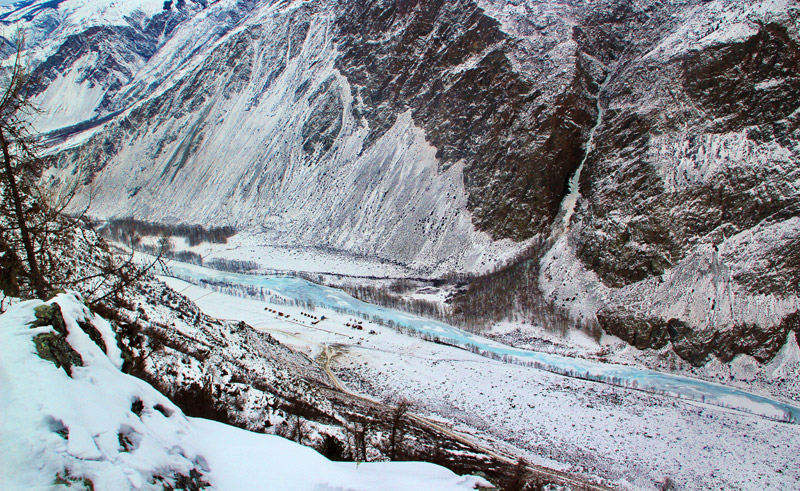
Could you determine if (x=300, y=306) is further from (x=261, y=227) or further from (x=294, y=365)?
(x=261, y=227)

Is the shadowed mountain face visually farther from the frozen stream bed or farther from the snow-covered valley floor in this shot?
the snow-covered valley floor

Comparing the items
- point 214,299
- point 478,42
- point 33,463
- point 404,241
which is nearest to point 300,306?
point 214,299

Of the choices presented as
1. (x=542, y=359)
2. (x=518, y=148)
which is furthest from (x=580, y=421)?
(x=518, y=148)

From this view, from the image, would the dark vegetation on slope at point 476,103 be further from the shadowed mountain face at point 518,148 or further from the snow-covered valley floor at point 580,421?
the snow-covered valley floor at point 580,421

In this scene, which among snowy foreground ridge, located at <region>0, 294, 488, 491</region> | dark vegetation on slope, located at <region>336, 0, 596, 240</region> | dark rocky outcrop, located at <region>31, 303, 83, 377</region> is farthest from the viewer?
dark vegetation on slope, located at <region>336, 0, 596, 240</region>

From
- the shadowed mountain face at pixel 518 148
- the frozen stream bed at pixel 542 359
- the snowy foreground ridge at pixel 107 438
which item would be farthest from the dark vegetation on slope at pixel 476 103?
the snowy foreground ridge at pixel 107 438

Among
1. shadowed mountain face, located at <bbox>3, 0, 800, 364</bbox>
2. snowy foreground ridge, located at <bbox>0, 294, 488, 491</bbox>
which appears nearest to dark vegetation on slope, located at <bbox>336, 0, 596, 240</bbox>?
shadowed mountain face, located at <bbox>3, 0, 800, 364</bbox>
